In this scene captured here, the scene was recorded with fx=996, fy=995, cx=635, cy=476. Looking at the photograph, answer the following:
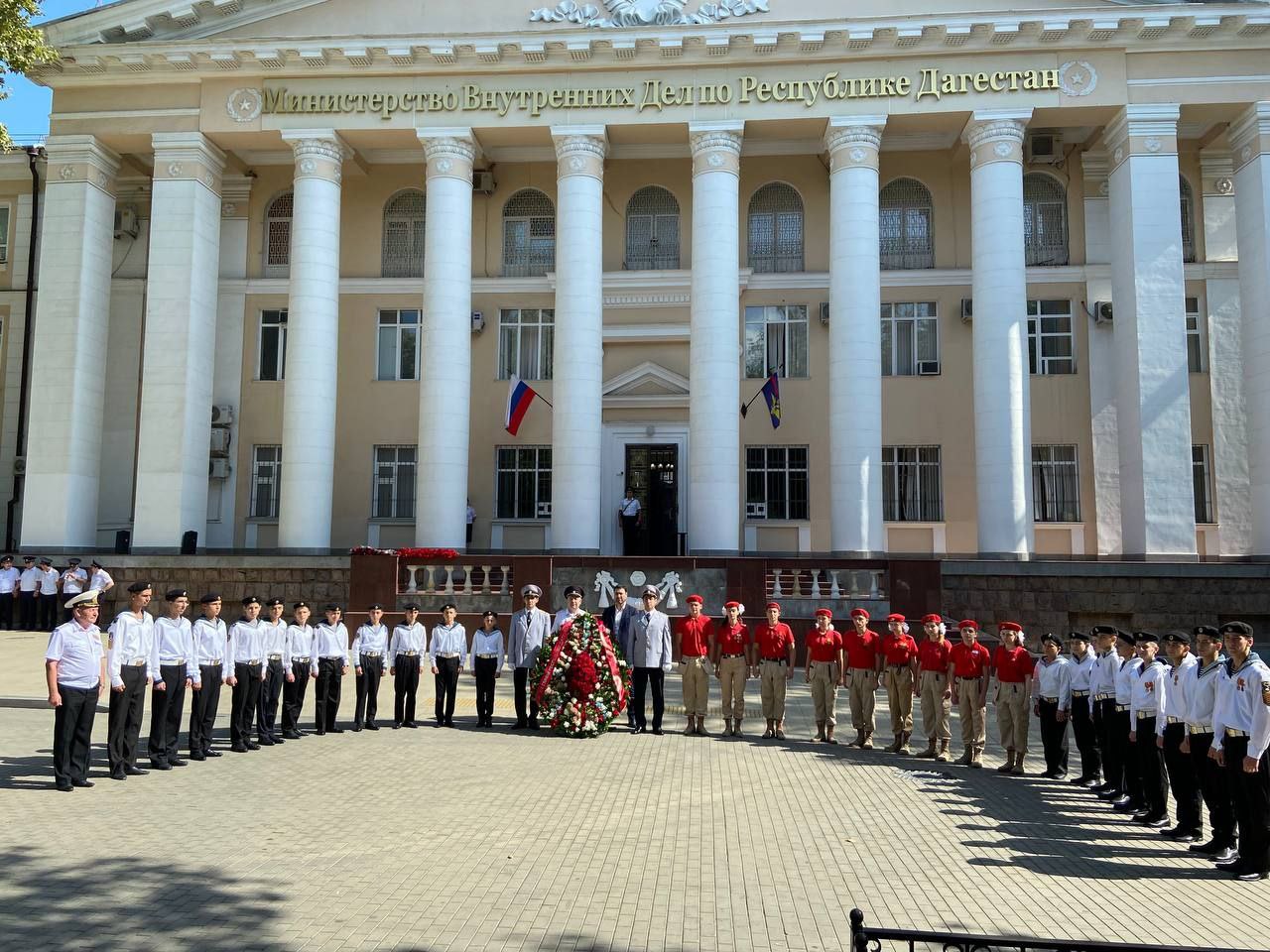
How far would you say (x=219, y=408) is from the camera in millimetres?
24875

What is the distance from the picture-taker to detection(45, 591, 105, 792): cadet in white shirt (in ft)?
27.7

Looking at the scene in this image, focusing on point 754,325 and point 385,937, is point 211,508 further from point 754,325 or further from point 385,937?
point 385,937

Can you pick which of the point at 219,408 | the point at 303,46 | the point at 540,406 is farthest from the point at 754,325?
the point at 219,408

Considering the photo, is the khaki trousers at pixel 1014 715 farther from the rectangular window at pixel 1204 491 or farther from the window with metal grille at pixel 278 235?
the window with metal grille at pixel 278 235

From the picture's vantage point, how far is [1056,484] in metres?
23.3

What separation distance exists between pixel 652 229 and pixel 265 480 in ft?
38.0

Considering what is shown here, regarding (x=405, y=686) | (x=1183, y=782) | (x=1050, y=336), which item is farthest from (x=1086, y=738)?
(x=1050, y=336)

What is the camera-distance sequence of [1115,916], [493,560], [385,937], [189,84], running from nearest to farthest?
1. [385,937]
2. [1115,916]
3. [493,560]
4. [189,84]

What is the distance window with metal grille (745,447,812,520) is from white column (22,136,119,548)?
15108mm

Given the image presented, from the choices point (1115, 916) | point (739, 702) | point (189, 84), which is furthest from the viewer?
point (189, 84)

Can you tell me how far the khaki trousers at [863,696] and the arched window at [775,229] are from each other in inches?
600

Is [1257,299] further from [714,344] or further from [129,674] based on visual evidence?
[129,674]

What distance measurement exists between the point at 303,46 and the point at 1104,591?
19854 millimetres

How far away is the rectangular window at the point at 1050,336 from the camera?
23750 mm
